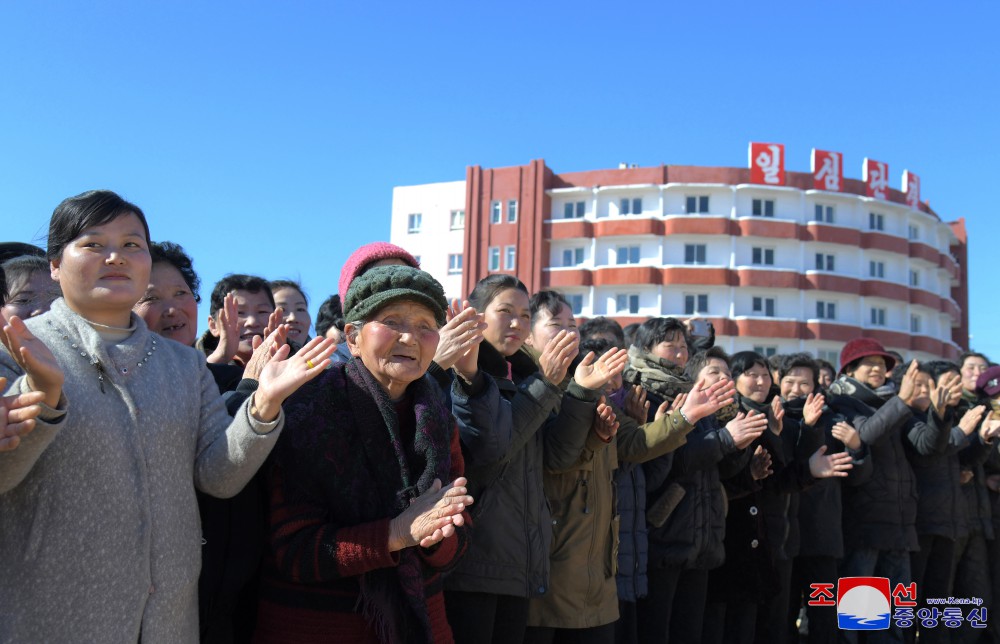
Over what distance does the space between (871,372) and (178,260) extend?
248 inches

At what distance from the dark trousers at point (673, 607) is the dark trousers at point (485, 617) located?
5.60ft

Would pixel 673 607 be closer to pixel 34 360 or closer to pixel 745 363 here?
pixel 745 363

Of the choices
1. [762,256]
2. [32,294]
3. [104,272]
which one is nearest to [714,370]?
[32,294]

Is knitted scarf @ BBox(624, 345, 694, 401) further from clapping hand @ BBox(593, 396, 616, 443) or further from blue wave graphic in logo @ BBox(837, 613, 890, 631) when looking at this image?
blue wave graphic in logo @ BBox(837, 613, 890, 631)

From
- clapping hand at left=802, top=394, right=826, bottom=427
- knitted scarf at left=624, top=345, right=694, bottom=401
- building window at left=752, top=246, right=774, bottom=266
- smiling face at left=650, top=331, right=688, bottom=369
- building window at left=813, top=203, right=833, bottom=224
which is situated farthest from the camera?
building window at left=813, top=203, right=833, bottom=224

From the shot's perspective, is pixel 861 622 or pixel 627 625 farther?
pixel 861 622

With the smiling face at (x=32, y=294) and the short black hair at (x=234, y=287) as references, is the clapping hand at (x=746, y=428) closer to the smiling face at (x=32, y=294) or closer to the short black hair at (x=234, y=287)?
the short black hair at (x=234, y=287)

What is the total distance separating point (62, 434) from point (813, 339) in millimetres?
47464

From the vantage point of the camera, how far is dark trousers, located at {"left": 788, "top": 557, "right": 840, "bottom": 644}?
6.59m

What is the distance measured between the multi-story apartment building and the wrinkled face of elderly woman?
43.1 meters

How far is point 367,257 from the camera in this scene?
375 cm

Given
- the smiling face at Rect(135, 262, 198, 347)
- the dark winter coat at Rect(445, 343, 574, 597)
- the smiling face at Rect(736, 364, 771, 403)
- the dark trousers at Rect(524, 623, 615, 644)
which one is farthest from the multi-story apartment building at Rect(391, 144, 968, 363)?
the smiling face at Rect(135, 262, 198, 347)

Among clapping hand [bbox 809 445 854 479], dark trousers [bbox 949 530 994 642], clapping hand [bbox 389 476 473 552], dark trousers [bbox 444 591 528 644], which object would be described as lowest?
dark trousers [bbox 949 530 994 642]

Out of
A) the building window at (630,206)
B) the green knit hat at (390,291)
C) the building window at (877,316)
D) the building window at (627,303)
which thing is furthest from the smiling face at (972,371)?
the building window at (877,316)
